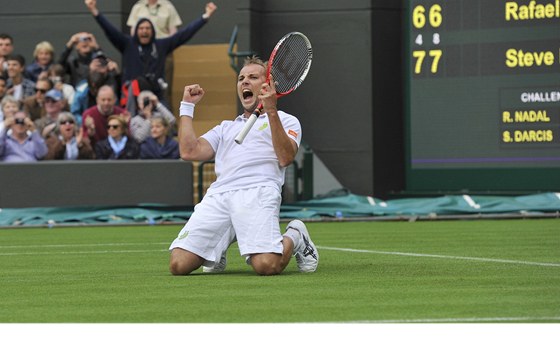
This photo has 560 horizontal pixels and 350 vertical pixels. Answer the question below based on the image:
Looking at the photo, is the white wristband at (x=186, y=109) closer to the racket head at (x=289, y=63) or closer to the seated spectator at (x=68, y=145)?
the racket head at (x=289, y=63)

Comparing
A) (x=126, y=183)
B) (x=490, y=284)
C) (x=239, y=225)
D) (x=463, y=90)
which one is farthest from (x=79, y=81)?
(x=490, y=284)

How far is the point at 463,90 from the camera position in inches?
774

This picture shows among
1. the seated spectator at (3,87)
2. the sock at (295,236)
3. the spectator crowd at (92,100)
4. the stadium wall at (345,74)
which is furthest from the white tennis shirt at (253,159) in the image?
the stadium wall at (345,74)

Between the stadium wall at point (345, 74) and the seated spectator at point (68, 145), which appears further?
the stadium wall at point (345, 74)

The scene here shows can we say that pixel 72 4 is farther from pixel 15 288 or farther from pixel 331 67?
pixel 15 288

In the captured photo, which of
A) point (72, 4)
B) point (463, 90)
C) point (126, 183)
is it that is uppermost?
point (72, 4)

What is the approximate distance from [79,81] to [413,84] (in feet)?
16.4

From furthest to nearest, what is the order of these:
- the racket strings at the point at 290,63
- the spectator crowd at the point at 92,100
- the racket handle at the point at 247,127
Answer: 1. the spectator crowd at the point at 92,100
2. the racket strings at the point at 290,63
3. the racket handle at the point at 247,127

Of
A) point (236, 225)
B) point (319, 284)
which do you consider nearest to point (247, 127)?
point (236, 225)

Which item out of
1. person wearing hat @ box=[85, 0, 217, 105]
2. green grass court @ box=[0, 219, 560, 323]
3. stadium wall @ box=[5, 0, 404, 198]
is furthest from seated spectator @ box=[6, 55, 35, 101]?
green grass court @ box=[0, 219, 560, 323]

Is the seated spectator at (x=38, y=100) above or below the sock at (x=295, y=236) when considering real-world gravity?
above

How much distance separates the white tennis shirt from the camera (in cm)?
1026

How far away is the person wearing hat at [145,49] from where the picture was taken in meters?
20.8

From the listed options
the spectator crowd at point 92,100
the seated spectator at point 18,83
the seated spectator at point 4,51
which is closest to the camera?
the spectator crowd at point 92,100
